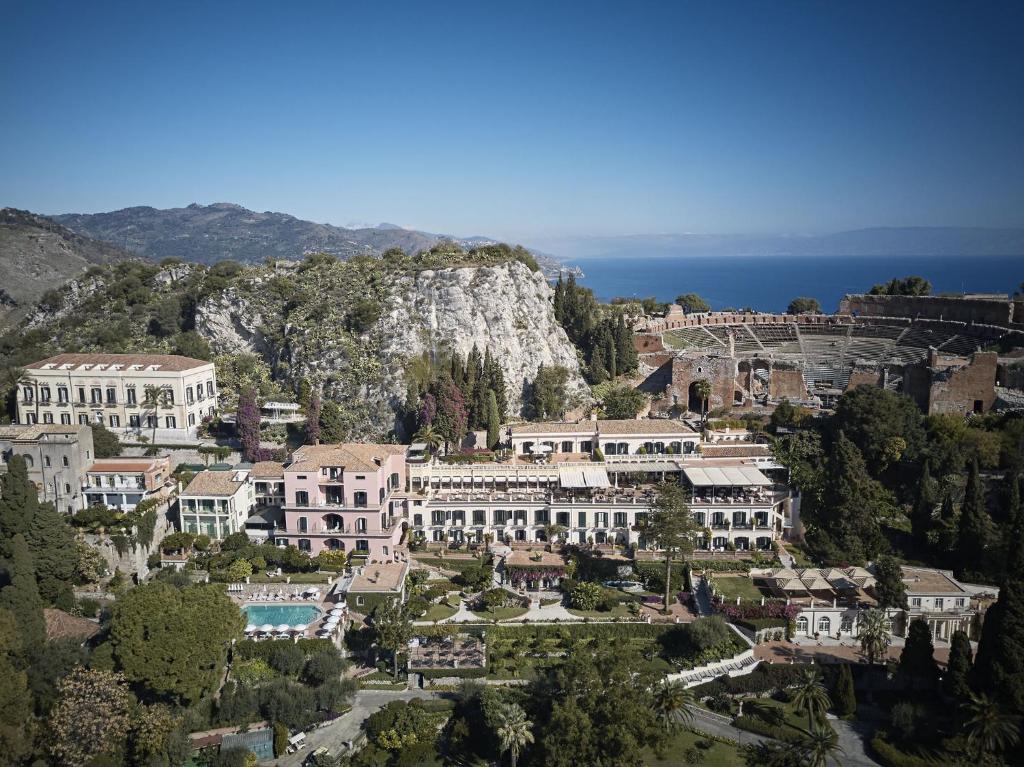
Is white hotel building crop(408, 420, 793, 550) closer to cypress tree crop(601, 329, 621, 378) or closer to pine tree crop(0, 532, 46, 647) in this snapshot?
cypress tree crop(601, 329, 621, 378)

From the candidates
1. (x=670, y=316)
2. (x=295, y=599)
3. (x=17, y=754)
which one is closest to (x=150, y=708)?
(x=17, y=754)

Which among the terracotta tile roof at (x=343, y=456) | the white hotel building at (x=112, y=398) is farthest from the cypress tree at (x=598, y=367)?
the white hotel building at (x=112, y=398)

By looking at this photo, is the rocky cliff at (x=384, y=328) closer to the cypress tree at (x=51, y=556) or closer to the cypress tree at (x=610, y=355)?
the cypress tree at (x=610, y=355)

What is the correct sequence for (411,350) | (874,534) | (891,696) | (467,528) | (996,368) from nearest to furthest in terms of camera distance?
(891,696) → (874,534) → (467,528) → (996,368) → (411,350)

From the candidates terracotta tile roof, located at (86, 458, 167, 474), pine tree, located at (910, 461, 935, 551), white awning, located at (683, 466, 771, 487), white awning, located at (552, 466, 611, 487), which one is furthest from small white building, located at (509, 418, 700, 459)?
terracotta tile roof, located at (86, 458, 167, 474)

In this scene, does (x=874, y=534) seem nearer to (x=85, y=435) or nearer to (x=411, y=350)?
(x=411, y=350)

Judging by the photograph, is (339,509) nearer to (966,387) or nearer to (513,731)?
(513,731)
